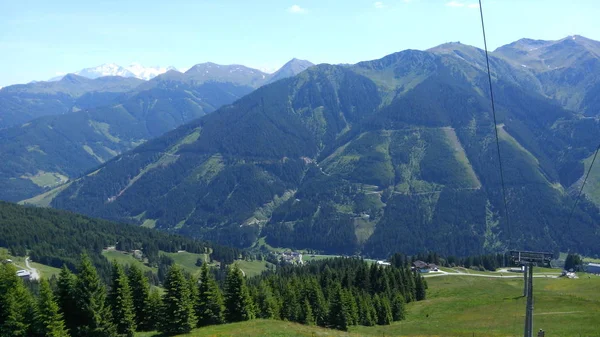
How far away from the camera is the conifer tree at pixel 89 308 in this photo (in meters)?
56.6

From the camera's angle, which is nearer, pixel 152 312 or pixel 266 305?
pixel 152 312

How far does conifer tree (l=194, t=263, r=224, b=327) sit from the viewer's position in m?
67.5

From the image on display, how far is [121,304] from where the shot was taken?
60.8 m

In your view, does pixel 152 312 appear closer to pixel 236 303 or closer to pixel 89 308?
pixel 236 303

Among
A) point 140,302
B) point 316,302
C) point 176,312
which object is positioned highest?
point 140,302

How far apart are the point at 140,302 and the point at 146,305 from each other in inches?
35.4

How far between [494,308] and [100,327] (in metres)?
71.8

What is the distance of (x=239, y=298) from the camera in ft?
236

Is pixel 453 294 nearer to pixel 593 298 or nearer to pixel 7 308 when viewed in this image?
pixel 593 298

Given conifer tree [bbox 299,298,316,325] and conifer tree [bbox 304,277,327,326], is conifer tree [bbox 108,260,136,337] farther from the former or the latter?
conifer tree [bbox 304,277,327,326]

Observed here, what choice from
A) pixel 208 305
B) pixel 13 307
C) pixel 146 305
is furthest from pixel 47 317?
pixel 208 305

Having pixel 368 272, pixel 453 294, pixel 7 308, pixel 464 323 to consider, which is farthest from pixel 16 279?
pixel 453 294

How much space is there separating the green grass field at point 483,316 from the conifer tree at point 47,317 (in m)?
11.5

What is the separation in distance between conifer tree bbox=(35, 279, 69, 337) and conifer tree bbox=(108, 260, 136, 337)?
722 cm
